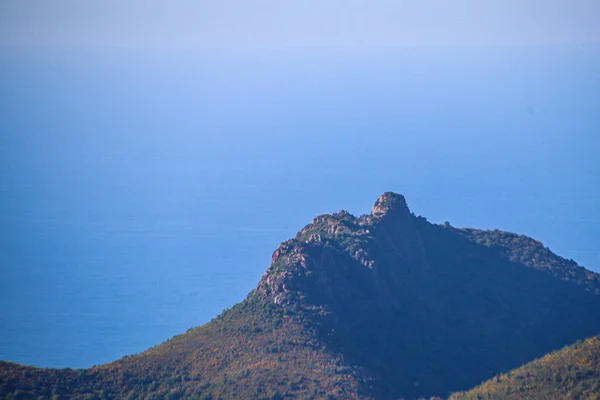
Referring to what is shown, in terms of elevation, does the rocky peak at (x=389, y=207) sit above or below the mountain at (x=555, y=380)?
above

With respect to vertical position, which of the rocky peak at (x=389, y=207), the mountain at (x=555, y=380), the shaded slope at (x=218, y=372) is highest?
the rocky peak at (x=389, y=207)

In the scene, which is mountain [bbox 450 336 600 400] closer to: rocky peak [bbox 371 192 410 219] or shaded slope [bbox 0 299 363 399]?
shaded slope [bbox 0 299 363 399]

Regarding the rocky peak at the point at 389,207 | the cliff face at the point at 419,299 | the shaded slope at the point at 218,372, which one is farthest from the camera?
the rocky peak at the point at 389,207

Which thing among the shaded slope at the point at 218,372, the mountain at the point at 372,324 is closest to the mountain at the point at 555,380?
the mountain at the point at 372,324

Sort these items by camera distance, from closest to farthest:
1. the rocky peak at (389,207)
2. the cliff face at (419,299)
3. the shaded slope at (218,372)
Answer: the shaded slope at (218,372), the cliff face at (419,299), the rocky peak at (389,207)

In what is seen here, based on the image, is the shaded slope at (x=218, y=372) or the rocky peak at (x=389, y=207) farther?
the rocky peak at (x=389, y=207)

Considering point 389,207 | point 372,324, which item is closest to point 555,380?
point 372,324

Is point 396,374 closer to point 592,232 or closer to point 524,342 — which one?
point 524,342

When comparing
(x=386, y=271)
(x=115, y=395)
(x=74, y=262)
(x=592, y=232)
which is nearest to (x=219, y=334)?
(x=115, y=395)

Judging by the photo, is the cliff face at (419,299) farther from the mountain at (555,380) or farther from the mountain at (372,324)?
the mountain at (555,380)

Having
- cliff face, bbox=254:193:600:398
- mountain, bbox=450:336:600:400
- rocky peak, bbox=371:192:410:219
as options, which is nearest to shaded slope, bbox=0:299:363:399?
cliff face, bbox=254:193:600:398
